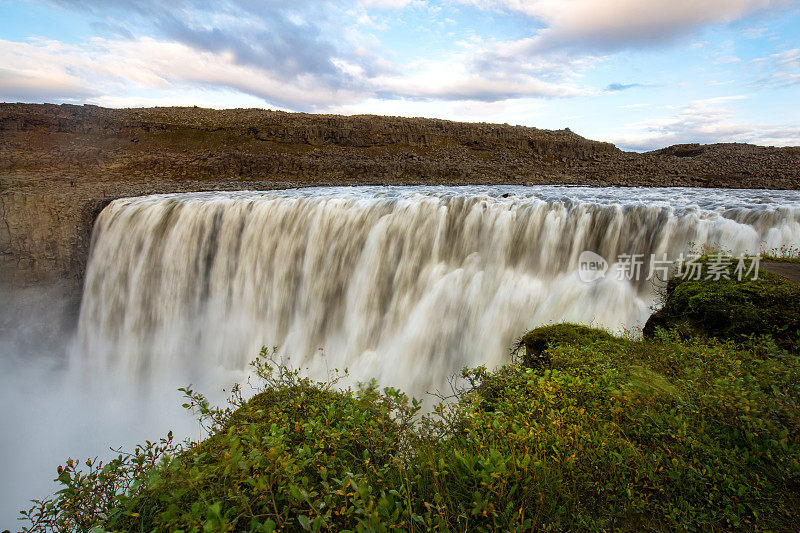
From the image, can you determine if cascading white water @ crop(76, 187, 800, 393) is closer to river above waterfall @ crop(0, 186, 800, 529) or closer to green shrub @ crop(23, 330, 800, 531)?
river above waterfall @ crop(0, 186, 800, 529)

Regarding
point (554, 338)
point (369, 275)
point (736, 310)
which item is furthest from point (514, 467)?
point (369, 275)

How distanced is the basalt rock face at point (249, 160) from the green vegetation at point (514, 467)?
18.0m

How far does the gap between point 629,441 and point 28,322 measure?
2193cm

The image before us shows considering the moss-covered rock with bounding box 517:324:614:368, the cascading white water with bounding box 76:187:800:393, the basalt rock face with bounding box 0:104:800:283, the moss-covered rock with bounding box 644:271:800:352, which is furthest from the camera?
the basalt rock face with bounding box 0:104:800:283

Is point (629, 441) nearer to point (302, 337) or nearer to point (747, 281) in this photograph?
point (747, 281)

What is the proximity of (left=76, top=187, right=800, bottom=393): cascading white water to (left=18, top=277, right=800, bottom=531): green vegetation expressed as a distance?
4565mm

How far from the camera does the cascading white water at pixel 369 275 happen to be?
8.36 m

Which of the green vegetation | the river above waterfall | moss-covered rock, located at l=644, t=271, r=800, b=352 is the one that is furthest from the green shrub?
the river above waterfall

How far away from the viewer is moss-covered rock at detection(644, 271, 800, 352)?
14.1 feet

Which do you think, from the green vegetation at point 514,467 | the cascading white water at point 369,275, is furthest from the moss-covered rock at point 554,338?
the cascading white water at point 369,275

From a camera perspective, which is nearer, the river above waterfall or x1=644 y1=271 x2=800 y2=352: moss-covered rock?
x1=644 y1=271 x2=800 y2=352: moss-covered rock

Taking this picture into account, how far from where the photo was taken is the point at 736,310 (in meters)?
4.61

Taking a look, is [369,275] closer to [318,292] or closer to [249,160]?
[318,292]

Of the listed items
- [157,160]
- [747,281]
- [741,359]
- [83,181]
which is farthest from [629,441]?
[157,160]
